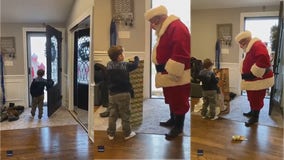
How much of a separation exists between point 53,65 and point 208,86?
1079mm

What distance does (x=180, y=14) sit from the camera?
5.12 feet

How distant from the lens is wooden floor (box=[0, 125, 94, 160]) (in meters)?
1.88

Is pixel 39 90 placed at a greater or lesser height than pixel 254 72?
lesser

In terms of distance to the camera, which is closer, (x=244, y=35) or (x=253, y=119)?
(x=244, y=35)

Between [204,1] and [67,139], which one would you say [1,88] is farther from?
[204,1]

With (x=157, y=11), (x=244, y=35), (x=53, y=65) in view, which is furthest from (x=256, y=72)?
(x=53, y=65)

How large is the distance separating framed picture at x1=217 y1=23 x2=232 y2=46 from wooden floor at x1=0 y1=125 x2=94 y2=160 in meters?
1.15

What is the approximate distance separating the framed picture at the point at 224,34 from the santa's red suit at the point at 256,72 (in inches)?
5.1

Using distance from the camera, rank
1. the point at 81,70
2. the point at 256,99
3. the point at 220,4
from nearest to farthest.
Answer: the point at 220,4
the point at 256,99
the point at 81,70

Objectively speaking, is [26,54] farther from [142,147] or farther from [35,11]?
[142,147]

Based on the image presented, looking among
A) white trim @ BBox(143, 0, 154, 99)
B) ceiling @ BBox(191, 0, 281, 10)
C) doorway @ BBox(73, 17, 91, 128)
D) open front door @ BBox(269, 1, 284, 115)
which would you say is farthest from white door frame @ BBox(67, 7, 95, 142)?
open front door @ BBox(269, 1, 284, 115)

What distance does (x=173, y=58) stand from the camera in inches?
58.1

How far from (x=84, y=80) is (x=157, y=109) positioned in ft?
1.86

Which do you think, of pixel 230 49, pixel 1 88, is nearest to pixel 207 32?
pixel 230 49
